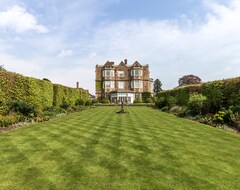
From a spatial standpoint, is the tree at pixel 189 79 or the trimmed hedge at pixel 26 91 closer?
the trimmed hedge at pixel 26 91

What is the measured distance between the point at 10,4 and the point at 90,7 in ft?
17.9

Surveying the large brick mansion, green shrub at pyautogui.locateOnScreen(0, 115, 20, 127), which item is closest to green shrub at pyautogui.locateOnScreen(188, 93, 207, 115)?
green shrub at pyautogui.locateOnScreen(0, 115, 20, 127)

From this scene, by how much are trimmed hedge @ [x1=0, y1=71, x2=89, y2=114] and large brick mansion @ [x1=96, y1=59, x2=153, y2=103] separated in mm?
38023

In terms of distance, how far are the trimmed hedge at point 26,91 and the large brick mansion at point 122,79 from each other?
38.0 metres

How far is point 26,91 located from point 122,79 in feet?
159

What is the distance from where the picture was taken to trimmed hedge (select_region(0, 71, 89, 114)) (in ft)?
53.3

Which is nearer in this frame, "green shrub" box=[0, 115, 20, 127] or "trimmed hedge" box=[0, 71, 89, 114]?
"green shrub" box=[0, 115, 20, 127]

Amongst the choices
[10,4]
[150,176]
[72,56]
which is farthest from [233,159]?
[72,56]

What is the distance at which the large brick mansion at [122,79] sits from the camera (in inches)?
2549

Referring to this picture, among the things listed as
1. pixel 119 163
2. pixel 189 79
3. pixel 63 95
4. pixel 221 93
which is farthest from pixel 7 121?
pixel 189 79

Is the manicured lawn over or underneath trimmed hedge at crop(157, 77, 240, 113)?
underneath

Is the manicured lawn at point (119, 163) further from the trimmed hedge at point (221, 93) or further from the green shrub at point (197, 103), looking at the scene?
the green shrub at point (197, 103)

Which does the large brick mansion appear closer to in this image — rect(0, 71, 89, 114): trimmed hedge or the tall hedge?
the tall hedge

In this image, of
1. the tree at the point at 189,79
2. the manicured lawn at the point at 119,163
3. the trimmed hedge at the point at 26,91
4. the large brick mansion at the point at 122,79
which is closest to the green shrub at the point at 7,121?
the trimmed hedge at the point at 26,91
